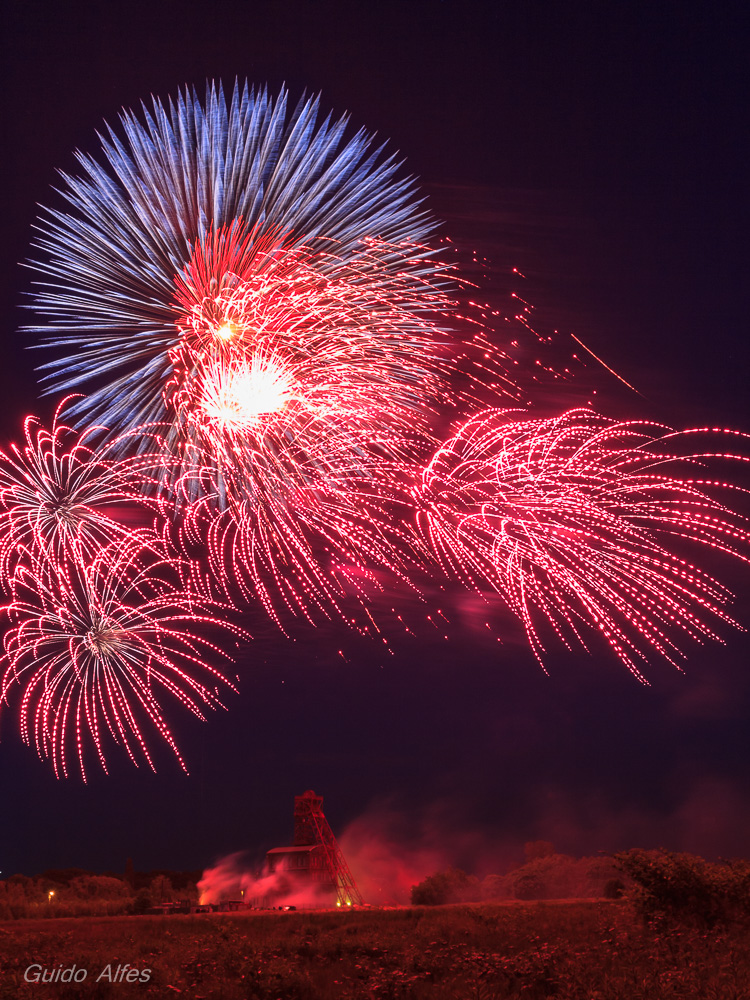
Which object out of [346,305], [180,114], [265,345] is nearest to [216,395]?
[265,345]

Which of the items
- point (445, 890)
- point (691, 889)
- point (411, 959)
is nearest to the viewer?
point (411, 959)

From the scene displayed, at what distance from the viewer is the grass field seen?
44.3 ft

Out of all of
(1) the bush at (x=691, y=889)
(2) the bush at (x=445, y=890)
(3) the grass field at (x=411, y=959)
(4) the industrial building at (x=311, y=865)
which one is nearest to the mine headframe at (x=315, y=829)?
(4) the industrial building at (x=311, y=865)

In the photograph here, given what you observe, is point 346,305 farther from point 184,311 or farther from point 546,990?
point 546,990

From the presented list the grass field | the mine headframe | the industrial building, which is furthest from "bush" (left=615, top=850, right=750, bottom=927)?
the mine headframe

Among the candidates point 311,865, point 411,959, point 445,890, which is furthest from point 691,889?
point 311,865

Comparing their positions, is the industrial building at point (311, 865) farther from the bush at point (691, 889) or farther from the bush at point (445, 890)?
the bush at point (691, 889)

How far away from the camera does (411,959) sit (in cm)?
1678

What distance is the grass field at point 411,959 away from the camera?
1352 centimetres

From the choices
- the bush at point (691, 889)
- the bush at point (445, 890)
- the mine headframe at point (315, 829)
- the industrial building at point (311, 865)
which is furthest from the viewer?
the mine headframe at point (315, 829)

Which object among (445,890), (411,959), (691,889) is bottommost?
(445,890)

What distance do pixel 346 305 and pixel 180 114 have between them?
17.5 ft

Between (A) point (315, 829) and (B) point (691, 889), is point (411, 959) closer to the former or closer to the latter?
(B) point (691, 889)

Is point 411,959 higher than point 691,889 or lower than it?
higher
